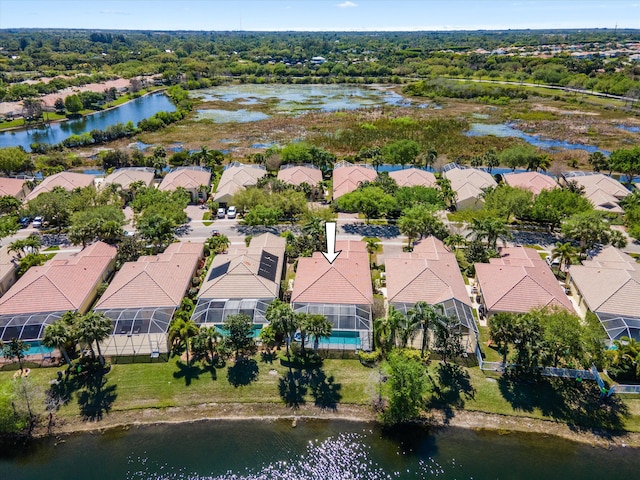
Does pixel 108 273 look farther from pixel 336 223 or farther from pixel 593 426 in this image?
pixel 593 426

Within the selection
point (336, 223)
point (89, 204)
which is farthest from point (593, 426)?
point (89, 204)

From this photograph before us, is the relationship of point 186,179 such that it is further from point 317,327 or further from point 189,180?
point 317,327

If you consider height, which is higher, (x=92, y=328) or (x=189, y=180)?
(x=189, y=180)

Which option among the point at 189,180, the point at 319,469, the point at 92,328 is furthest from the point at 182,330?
the point at 189,180

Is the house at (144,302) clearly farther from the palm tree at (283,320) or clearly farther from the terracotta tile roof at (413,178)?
the terracotta tile roof at (413,178)

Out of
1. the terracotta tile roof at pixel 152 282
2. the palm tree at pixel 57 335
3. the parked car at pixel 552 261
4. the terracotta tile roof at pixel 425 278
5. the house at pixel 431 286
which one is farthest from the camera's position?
the parked car at pixel 552 261

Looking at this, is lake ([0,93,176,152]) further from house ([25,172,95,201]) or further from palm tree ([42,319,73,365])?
palm tree ([42,319,73,365])

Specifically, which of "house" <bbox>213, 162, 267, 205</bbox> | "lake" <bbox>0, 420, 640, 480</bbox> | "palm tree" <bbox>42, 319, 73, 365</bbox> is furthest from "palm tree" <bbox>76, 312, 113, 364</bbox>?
"house" <bbox>213, 162, 267, 205</bbox>

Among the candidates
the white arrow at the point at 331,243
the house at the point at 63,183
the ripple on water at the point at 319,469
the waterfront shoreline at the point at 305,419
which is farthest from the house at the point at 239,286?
the house at the point at 63,183
